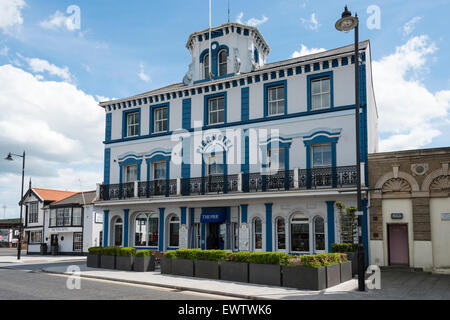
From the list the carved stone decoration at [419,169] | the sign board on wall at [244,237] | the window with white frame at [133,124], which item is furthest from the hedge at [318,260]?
the window with white frame at [133,124]

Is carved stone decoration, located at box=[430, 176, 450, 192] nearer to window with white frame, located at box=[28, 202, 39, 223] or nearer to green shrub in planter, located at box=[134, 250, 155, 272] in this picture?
green shrub in planter, located at box=[134, 250, 155, 272]

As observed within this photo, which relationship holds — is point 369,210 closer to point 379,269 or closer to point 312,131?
point 379,269

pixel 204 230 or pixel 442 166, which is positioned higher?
pixel 442 166

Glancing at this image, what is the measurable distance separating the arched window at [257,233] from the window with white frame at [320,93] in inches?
249

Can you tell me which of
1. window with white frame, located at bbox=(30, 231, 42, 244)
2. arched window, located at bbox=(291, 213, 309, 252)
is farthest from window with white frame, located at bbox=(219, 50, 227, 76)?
window with white frame, located at bbox=(30, 231, 42, 244)

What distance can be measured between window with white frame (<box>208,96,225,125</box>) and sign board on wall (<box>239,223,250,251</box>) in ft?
19.6

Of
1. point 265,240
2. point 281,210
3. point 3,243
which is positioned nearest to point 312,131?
point 281,210

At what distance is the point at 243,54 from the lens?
23609mm

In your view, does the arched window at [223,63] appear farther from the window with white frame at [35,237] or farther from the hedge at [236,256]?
the window with white frame at [35,237]

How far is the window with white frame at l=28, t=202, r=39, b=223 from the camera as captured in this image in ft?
130

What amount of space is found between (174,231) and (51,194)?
22.6 m

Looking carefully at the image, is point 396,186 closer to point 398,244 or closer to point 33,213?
point 398,244
